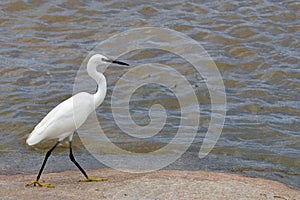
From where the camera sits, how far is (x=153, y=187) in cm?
690

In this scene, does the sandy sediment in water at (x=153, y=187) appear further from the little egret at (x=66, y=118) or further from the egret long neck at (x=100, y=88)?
the egret long neck at (x=100, y=88)

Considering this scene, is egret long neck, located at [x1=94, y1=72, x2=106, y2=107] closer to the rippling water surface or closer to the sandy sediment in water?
the sandy sediment in water

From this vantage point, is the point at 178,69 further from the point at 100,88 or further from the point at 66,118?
the point at 66,118

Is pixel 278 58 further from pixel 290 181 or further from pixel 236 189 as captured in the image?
pixel 236 189

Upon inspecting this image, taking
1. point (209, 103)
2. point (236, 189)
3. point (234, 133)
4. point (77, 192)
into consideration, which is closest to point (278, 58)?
point (209, 103)

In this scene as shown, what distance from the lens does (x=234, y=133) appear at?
960 centimetres

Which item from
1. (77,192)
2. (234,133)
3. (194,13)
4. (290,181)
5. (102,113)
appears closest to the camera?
(77,192)

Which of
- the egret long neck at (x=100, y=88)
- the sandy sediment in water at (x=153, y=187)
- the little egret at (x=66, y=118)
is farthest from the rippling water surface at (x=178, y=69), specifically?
the egret long neck at (x=100, y=88)

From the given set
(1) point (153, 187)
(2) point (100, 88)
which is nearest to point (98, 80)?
(2) point (100, 88)

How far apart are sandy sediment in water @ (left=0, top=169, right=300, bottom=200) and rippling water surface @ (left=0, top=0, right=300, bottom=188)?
0.65 meters

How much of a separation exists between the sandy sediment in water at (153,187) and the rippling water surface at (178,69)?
0.65 m

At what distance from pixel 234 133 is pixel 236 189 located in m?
2.68

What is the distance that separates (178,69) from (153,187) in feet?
17.0

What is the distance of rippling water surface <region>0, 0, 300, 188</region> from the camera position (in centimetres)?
891
